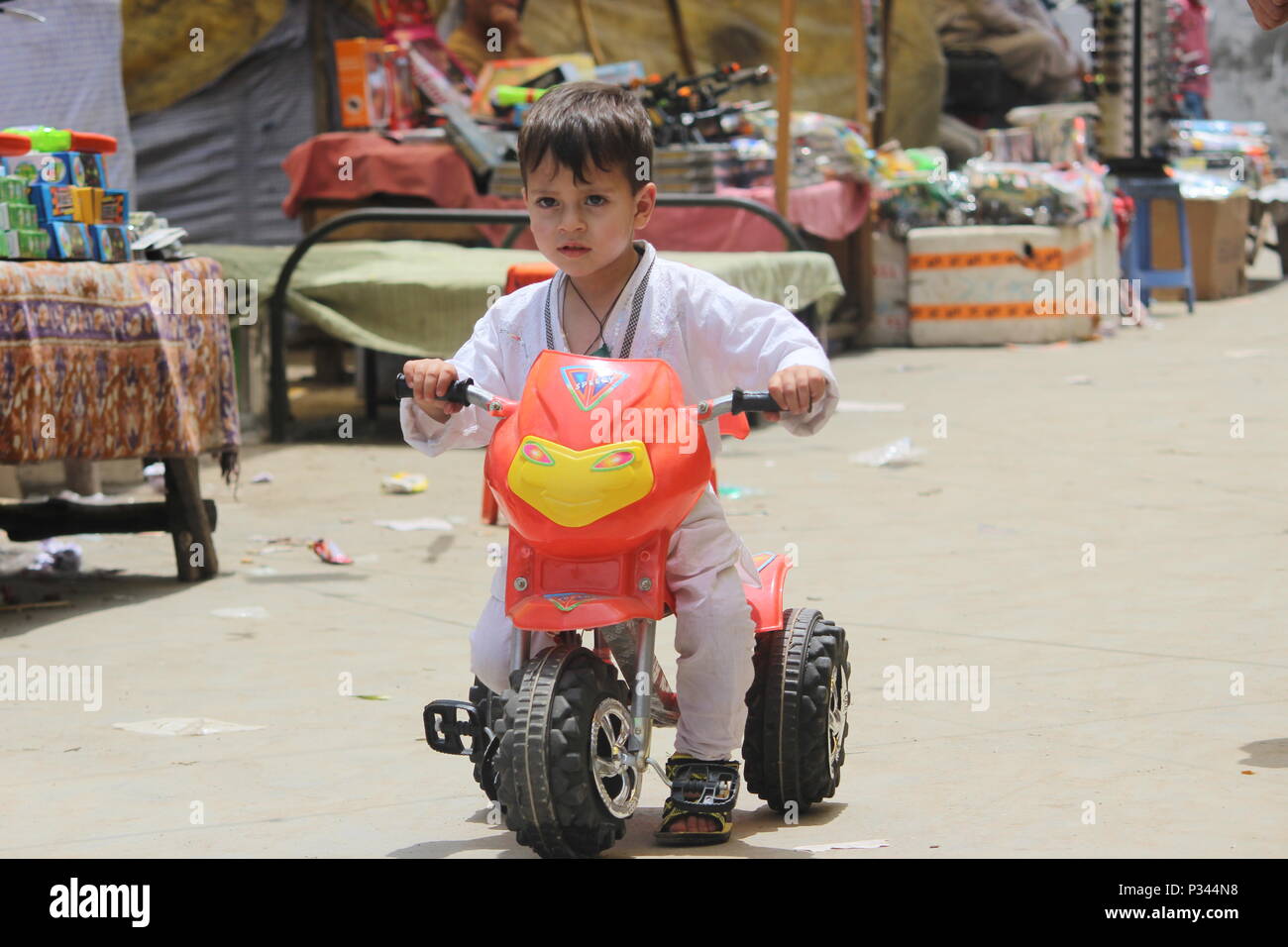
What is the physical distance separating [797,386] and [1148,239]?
13.1 m

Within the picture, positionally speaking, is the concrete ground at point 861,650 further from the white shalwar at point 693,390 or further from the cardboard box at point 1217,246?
the cardboard box at point 1217,246

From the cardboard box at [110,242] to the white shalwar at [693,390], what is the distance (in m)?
2.46

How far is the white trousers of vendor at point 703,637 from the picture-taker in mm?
2945

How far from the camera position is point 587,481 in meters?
2.74

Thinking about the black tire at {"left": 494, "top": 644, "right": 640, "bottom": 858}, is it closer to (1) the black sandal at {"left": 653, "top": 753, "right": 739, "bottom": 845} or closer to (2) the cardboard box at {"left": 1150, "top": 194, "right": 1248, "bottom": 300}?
(1) the black sandal at {"left": 653, "top": 753, "right": 739, "bottom": 845}

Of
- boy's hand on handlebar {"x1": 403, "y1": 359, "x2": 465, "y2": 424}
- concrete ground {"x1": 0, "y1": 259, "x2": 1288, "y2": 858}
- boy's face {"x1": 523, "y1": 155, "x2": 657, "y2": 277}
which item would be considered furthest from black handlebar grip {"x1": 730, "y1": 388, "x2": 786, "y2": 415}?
concrete ground {"x1": 0, "y1": 259, "x2": 1288, "y2": 858}

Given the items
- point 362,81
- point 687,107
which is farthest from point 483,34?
point 687,107

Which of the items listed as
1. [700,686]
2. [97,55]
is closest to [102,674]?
[700,686]

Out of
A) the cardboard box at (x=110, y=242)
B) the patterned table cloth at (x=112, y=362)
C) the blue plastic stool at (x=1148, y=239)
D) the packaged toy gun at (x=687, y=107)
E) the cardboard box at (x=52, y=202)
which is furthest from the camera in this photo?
the blue plastic stool at (x=1148, y=239)

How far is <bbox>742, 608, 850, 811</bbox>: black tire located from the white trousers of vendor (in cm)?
13

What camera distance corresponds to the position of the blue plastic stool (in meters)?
14.8

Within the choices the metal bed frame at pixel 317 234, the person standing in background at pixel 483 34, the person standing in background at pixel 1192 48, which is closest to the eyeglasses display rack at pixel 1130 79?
the person standing in background at pixel 1192 48
